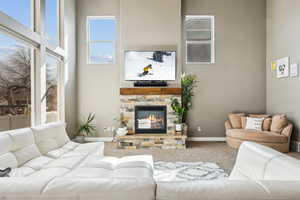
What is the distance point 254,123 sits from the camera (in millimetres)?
5184

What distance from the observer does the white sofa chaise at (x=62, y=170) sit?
938 mm

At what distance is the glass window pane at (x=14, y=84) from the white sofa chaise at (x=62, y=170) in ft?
2.00

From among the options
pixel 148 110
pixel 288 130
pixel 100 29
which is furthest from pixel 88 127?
pixel 288 130

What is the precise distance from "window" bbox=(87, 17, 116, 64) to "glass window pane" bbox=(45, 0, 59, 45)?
1.15 m

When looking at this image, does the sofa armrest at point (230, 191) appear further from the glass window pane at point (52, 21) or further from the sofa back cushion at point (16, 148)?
the glass window pane at point (52, 21)

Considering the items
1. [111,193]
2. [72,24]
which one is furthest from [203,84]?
[111,193]

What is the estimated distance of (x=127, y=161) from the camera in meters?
2.42

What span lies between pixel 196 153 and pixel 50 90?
3.34 m

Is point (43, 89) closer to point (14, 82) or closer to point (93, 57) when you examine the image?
point (14, 82)

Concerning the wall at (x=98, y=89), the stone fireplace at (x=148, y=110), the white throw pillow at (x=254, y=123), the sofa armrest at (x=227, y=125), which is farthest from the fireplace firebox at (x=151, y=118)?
the white throw pillow at (x=254, y=123)

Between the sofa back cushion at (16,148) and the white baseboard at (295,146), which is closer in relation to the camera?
the sofa back cushion at (16,148)

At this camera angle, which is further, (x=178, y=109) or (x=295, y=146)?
(x=178, y=109)

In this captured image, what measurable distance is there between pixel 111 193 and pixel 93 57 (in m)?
5.46

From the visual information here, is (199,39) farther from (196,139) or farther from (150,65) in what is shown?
(196,139)
